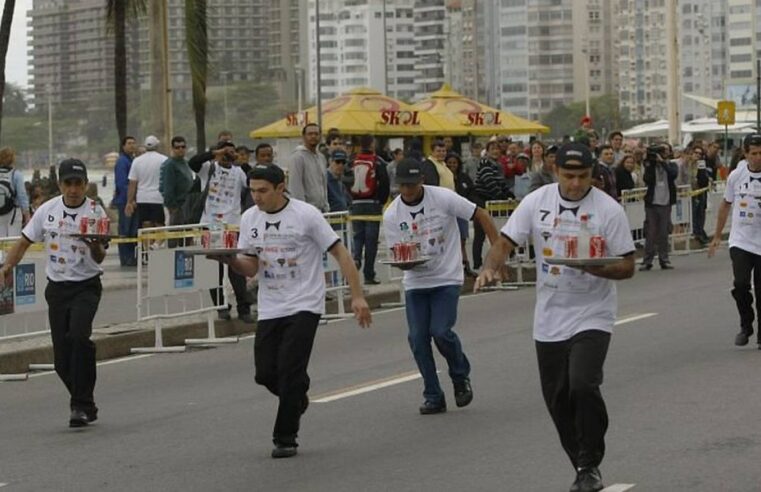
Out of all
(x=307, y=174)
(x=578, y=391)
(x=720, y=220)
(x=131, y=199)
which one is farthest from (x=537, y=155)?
(x=578, y=391)

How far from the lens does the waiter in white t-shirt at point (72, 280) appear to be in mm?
12625

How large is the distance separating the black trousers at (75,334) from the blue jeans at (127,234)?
44.2 ft

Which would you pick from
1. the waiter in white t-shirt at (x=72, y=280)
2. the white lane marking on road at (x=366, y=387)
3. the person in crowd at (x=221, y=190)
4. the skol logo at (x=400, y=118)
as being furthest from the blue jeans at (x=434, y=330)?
the skol logo at (x=400, y=118)

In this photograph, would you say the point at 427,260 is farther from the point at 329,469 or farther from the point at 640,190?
the point at 640,190

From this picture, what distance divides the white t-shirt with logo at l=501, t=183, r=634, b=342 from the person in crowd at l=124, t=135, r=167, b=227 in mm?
16549

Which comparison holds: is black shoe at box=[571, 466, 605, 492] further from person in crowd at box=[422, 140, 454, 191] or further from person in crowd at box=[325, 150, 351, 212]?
person in crowd at box=[325, 150, 351, 212]

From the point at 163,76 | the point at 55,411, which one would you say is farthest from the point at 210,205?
the point at 163,76

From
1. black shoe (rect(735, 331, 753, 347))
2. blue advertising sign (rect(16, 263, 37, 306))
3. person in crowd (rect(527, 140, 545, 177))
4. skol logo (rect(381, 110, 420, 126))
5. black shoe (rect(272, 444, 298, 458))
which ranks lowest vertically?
black shoe (rect(272, 444, 298, 458))

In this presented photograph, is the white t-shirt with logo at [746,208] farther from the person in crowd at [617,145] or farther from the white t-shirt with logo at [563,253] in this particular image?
the person in crowd at [617,145]

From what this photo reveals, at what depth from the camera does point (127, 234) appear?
26734 millimetres

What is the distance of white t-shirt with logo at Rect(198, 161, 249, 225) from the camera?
1920 centimetres

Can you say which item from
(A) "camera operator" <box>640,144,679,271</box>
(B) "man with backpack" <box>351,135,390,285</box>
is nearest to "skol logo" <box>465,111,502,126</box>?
(A) "camera operator" <box>640,144,679,271</box>

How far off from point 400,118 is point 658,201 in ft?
58.0

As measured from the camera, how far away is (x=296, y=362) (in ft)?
36.1
